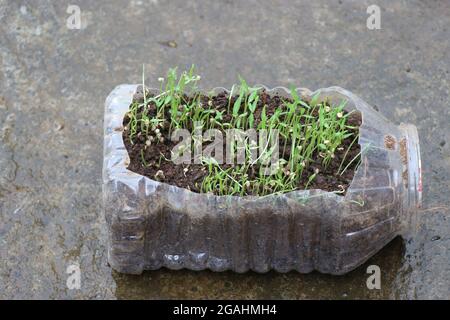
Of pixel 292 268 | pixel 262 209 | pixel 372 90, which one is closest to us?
pixel 262 209

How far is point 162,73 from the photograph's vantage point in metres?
3.68

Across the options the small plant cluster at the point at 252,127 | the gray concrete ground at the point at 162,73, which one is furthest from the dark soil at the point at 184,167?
the gray concrete ground at the point at 162,73

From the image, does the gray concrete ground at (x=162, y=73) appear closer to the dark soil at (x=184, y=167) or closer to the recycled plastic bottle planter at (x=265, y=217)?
the recycled plastic bottle planter at (x=265, y=217)

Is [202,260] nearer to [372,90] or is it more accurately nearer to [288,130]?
[288,130]

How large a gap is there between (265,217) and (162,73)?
1066 millimetres

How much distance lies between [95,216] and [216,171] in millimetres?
595

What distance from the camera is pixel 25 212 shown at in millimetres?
3219

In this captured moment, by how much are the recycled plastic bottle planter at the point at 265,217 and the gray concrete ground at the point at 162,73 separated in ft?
0.32

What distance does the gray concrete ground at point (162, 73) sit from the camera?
3.06 meters

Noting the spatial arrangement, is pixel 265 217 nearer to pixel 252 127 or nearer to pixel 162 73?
pixel 252 127

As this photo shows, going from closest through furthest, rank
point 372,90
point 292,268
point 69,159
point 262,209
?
point 262,209 < point 292,268 < point 69,159 < point 372,90

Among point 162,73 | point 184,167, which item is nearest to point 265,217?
point 184,167
